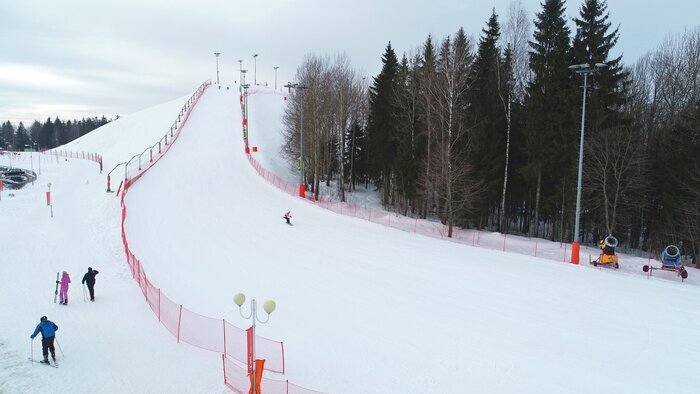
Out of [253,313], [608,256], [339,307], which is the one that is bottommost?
[339,307]

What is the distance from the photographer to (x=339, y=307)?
48.3 feet

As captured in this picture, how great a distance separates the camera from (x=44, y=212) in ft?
97.0

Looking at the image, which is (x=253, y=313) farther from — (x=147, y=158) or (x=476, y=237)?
(x=147, y=158)

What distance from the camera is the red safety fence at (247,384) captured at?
31.4 ft

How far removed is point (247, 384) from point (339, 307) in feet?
17.2

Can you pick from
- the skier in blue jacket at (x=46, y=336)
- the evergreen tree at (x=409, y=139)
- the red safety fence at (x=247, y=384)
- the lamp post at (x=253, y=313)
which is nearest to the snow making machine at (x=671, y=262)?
the red safety fence at (x=247, y=384)

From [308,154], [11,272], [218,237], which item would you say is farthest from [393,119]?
[11,272]

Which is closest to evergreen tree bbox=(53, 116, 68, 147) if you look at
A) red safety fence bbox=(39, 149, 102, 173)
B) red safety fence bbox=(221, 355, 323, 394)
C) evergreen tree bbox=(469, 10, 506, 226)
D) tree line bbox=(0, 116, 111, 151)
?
tree line bbox=(0, 116, 111, 151)

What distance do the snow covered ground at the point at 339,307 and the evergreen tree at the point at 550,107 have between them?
10.6m

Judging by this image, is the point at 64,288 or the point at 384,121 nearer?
the point at 64,288

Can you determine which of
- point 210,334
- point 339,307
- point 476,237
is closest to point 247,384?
point 210,334

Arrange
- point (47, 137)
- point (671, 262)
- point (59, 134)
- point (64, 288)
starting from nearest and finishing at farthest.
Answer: point (64, 288) < point (671, 262) < point (47, 137) < point (59, 134)

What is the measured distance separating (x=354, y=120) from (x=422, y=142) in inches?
595

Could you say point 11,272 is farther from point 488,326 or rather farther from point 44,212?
point 488,326
